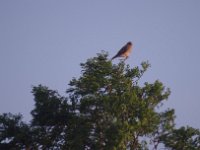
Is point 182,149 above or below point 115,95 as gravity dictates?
below

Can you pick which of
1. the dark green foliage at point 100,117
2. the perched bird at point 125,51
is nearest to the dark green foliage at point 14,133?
the dark green foliage at point 100,117

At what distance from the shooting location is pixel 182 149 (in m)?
21.2

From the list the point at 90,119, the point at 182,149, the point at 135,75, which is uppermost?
the point at 135,75

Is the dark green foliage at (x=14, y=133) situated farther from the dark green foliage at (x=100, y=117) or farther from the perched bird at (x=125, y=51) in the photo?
the perched bird at (x=125, y=51)

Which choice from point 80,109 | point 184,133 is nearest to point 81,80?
point 80,109

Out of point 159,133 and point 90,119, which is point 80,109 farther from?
point 159,133

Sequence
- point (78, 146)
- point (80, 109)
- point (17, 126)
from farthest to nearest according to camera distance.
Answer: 1. point (17, 126)
2. point (80, 109)
3. point (78, 146)

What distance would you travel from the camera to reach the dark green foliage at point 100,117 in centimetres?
1945

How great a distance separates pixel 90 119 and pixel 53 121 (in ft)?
Result: 8.23

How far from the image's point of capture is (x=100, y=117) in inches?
792

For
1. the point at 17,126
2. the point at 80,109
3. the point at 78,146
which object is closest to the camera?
the point at 78,146

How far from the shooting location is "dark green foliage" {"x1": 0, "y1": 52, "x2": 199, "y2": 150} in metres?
19.5

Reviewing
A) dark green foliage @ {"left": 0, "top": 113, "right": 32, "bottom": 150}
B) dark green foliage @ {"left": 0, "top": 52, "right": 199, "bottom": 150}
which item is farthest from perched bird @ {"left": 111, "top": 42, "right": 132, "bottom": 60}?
dark green foliage @ {"left": 0, "top": 113, "right": 32, "bottom": 150}

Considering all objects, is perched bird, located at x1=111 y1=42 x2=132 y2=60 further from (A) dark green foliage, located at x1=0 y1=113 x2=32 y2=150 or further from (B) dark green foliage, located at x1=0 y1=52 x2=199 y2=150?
(A) dark green foliage, located at x1=0 y1=113 x2=32 y2=150
